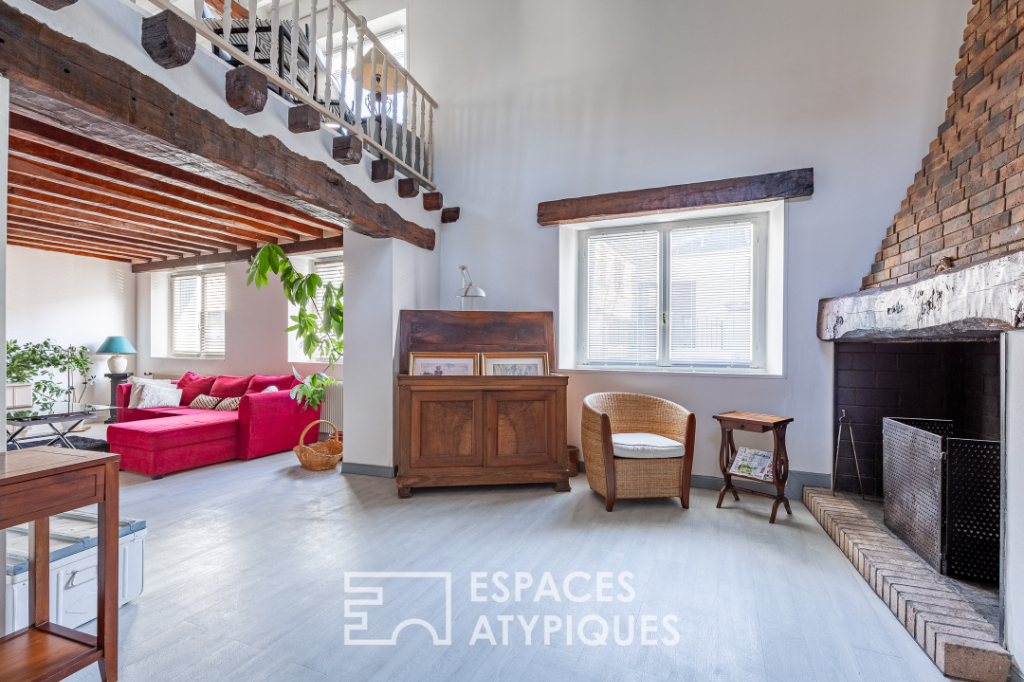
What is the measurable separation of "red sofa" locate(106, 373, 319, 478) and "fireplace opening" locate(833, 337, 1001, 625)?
16.9 ft

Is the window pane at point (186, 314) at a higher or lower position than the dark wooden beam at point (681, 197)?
lower

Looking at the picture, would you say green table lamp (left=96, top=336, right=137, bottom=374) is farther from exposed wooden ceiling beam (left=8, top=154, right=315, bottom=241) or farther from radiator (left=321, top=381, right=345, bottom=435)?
radiator (left=321, top=381, right=345, bottom=435)

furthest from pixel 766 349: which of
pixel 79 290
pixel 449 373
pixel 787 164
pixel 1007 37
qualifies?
pixel 79 290

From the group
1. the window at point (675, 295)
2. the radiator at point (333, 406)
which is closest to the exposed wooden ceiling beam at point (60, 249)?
the radiator at point (333, 406)

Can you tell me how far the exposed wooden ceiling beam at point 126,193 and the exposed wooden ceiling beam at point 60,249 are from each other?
10.7 feet

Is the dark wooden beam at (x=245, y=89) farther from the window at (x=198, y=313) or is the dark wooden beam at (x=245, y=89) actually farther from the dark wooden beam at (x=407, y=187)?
the window at (x=198, y=313)

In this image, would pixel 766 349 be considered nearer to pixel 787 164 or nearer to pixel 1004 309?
pixel 787 164

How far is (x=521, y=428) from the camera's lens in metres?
4.05

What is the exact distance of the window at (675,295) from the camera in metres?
4.24

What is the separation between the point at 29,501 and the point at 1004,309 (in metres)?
3.11

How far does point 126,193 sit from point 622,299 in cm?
426

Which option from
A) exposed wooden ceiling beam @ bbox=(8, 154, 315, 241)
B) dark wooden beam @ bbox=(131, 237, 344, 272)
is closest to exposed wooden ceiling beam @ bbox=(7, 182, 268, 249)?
exposed wooden ceiling beam @ bbox=(8, 154, 315, 241)

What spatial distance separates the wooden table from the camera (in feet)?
4.98

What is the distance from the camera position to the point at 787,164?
12.6 feet
